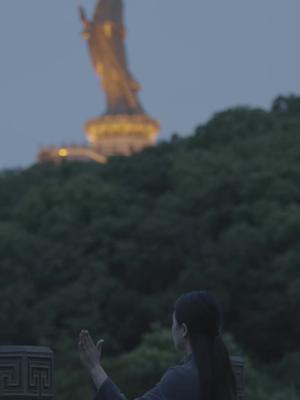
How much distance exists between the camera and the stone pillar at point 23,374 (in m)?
6.31

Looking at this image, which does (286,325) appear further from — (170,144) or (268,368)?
(170,144)

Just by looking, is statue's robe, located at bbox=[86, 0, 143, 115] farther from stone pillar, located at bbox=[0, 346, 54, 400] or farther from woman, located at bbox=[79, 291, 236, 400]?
woman, located at bbox=[79, 291, 236, 400]

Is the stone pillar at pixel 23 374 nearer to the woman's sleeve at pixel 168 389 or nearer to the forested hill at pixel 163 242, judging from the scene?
the woman's sleeve at pixel 168 389

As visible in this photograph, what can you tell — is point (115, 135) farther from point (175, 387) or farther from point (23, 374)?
point (175, 387)

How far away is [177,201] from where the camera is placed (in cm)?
4069

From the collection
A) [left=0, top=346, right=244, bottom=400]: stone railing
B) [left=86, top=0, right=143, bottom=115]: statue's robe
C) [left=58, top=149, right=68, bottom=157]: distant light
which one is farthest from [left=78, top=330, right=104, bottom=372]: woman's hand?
[left=86, top=0, right=143, bottom=115]: statue's robe

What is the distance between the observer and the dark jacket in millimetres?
5113

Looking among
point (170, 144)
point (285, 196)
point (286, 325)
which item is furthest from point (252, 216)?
point (170, 144)

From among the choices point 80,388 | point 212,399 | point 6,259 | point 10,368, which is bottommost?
point 212,399

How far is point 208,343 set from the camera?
5.24 meters

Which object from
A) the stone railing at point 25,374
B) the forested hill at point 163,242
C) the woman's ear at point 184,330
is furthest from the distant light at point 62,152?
the woman's ear at point 184,330

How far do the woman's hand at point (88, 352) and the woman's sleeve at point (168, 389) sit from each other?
0.35ft

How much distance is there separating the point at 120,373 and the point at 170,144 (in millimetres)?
20132

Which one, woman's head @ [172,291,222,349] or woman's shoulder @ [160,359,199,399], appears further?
woman's head @ [172,291,222,349]
